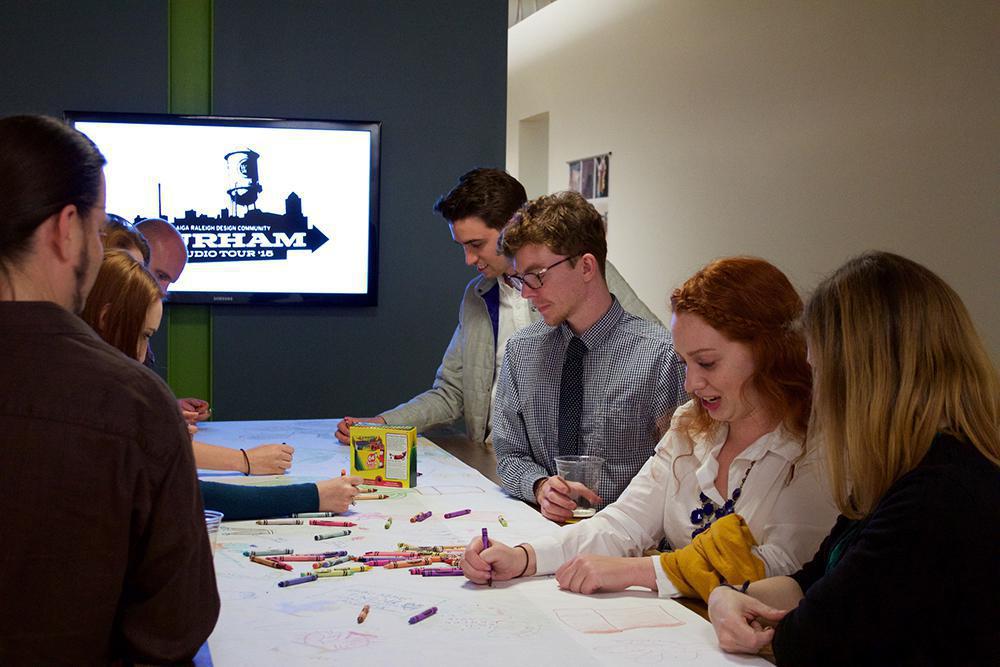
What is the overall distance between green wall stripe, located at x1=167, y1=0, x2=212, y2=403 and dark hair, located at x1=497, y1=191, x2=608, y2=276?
2.74 meters

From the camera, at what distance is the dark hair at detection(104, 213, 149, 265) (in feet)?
9.32

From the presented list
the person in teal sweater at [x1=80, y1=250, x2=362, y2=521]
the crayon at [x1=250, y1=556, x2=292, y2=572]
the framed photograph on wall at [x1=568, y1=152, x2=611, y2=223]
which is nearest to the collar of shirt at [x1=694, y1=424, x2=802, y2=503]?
the crayon at [x1=250, y1=556, x2=292, y2=572]

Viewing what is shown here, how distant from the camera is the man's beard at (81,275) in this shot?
4.74 ft

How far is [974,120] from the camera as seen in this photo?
4.96 m

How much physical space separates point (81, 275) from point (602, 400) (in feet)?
5.60

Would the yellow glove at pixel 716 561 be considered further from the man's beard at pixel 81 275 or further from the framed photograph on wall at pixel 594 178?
the framed photograph on wall at pixel 594 178

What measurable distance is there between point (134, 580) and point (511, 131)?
10.4m

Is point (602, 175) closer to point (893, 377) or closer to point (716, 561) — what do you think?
point (716, 561)

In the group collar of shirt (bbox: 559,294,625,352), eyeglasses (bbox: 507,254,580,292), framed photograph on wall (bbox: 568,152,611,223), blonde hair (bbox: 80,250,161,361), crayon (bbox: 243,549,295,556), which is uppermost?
framed photograph on wall (bbox: 568,152,611,223)

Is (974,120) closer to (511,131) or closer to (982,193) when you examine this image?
(982,193)

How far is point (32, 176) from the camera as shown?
1359mm

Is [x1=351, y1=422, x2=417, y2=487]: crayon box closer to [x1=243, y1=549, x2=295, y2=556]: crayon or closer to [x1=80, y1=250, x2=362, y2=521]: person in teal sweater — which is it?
[x1=80, y1=250, x2=362, y2=521]: person in teal sweater

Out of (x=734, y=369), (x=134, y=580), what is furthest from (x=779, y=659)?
(x=134, y=580)

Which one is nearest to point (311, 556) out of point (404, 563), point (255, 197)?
point (404, 563)
